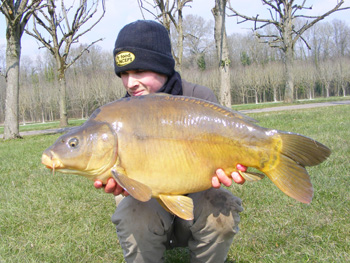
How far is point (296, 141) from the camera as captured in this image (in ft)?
5.48

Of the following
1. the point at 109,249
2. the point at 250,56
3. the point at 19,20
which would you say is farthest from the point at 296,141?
the point at 250,56

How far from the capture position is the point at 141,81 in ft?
7.79

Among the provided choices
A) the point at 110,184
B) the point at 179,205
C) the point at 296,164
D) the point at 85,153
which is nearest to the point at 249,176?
the point at 296,164

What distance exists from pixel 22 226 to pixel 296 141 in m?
2.65

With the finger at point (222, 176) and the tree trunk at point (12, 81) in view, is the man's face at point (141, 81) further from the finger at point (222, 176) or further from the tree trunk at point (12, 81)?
the tree trunk at point (12, 81)

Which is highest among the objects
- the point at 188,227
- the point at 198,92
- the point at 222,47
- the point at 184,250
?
the point at 222,47

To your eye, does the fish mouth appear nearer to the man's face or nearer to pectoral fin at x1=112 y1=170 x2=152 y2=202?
pectoral fin at x1=112 y1=170 x2=152 y2=202

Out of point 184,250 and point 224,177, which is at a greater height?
point 224,177

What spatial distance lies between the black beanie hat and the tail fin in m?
1.08

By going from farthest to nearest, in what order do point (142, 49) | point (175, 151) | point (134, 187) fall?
point (142, 49) < point (175, 151) < point (134, 187)

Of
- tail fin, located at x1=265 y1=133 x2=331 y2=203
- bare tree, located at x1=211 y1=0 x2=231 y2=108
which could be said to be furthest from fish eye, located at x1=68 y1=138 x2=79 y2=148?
bare tree, located at x1=211 y1=0 x2=231 y2=108

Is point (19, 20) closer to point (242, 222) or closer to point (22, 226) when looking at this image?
point (22, 226)

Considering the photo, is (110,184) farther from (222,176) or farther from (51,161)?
(222,176)

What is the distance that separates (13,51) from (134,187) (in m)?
11.3
